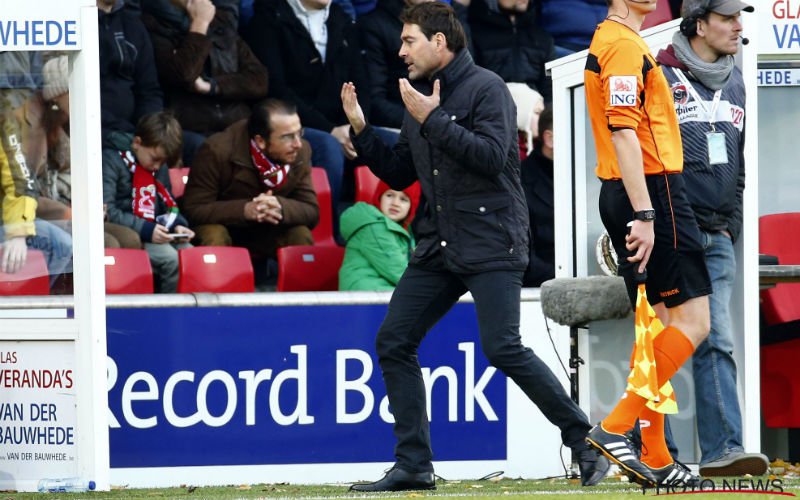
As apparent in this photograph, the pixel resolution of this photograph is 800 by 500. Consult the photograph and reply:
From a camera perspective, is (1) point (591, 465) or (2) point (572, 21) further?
(2) point (572, 21)

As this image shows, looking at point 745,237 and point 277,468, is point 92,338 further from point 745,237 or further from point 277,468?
point 745,237

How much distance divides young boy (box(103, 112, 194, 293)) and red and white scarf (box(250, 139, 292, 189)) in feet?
1.87

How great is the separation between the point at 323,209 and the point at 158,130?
57.7 inches

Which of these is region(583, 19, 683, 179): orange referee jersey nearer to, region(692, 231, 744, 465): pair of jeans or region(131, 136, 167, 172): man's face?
region(692, 231, 744, 465): pair of jeans

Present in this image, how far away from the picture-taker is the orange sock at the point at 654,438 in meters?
5.83

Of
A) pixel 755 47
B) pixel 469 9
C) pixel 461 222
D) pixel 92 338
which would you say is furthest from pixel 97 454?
pixel 469 9

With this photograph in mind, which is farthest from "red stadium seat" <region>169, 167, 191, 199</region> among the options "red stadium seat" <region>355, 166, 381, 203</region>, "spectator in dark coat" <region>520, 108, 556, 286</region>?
"spectator in dark coat" <region>520, 108, 556, 286</region>

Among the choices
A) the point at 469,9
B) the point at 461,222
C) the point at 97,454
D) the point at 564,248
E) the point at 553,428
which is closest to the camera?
→ the point at 461,222

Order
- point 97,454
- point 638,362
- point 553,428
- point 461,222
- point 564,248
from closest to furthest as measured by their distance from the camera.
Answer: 1. point 638,362
2. point 461,222
3. point 97,454
4. point 564,248
5. point 553,428

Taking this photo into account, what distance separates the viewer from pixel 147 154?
8.92 m

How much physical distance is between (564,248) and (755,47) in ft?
4.49

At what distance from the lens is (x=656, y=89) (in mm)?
5781

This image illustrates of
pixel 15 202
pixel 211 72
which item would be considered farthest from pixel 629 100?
pixel 211 72

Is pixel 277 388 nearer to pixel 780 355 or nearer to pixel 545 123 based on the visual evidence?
pixel 545 123
